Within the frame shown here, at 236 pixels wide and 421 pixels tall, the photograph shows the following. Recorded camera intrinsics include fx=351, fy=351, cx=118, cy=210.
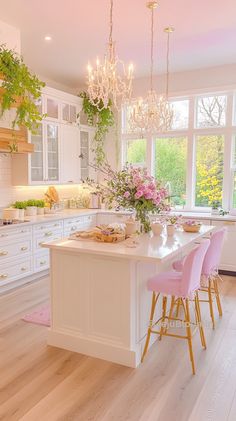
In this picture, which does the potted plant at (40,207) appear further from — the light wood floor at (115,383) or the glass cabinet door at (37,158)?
the light wood floor at (115,383)

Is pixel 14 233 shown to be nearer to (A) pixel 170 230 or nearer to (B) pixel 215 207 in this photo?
(A) pixel 170 230

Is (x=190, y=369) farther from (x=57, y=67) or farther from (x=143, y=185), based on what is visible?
(x=57, y=67)

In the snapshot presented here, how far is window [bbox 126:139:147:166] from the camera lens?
20.9ft

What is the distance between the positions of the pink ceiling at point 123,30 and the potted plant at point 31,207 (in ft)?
6.77

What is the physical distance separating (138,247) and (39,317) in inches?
59.8

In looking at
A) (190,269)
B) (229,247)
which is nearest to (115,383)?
(190,269)

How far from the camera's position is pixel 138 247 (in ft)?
9.18

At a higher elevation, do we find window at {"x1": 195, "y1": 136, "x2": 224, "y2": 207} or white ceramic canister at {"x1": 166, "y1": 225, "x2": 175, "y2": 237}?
window at {"x1": 195, "y1": 136, "x2": 224, "y2": 207}

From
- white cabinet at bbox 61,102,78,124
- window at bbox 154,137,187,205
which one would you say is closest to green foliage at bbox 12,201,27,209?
white cabinet at bbox 61,102,78,124

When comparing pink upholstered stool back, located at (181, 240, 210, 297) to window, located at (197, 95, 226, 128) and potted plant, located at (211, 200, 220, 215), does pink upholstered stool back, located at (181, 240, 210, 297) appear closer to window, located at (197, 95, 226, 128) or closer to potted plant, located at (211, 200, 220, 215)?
potted plant, located at (211, 200, 220, 215)

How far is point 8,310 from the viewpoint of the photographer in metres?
3.83

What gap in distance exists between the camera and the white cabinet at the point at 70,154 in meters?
5.77

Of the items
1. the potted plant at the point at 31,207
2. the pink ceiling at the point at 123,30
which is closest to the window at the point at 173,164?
the pink ceiling at the point at 123,30

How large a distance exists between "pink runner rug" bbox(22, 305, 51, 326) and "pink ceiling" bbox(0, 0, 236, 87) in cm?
312
